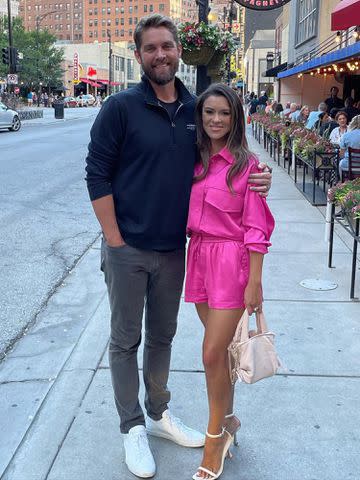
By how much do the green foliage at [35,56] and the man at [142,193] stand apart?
53.9 meters

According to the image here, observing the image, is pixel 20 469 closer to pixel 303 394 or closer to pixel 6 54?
pixel 303 394

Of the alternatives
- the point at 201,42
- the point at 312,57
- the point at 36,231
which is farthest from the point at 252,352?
the point at 312,57

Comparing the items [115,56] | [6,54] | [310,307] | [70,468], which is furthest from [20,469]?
[115,56]

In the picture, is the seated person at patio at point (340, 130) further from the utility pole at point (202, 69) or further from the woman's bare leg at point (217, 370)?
the woman's bare leg at point (217, 370)

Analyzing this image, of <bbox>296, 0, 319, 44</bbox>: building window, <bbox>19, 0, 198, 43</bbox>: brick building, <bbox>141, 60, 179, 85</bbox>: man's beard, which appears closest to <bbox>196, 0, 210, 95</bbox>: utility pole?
<bbox>141, 60, 179, 85</bbox>: man's beard

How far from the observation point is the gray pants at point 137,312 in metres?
2.61

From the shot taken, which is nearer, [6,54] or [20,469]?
[20,469]

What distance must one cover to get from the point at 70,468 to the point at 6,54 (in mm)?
34834

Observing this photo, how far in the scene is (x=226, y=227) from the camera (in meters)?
2.47

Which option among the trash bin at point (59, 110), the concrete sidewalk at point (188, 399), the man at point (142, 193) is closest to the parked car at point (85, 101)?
the trash bin at point (59, 110)

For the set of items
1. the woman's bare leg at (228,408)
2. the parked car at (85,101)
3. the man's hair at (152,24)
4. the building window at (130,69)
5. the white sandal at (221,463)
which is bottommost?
the white sandal at (221,463)

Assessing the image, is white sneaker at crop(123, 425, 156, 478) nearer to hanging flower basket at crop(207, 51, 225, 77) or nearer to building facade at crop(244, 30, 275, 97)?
hanging flower basket at crop(207, 51, 225, 77)

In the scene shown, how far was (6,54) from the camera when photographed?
1340 inches

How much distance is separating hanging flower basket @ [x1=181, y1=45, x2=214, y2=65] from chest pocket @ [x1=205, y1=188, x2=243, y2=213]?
614 centimetres
